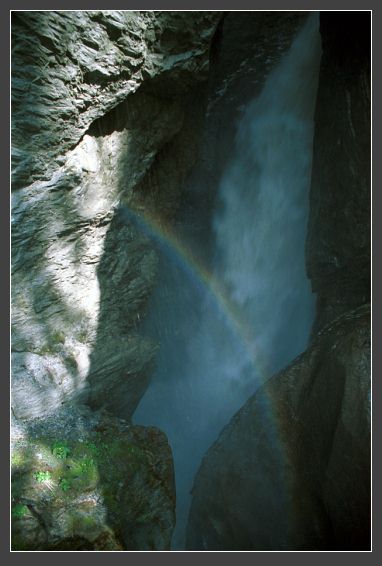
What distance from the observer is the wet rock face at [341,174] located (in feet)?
19.0

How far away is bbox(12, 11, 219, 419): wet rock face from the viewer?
398 centimetres

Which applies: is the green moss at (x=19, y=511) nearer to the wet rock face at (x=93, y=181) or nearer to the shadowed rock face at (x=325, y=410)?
the wet rock face at (x=93, y=181)

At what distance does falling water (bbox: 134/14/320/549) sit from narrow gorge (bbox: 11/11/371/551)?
0.04m

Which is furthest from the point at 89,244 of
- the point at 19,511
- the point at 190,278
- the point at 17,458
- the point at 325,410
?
the point at 325,410

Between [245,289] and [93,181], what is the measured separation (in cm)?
424

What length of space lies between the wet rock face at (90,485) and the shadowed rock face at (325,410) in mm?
1637

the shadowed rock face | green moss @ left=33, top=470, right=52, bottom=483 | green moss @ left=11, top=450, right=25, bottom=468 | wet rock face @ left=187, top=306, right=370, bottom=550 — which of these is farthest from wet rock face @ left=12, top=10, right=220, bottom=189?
wet rock face @ left=187, top=306, right=370, bottom=550

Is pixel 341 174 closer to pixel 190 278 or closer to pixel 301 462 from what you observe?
pixel 190 278

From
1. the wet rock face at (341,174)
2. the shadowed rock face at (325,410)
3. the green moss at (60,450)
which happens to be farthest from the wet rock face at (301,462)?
the green moss at (60,450)

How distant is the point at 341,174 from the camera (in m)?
6.47

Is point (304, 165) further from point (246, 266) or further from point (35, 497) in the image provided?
point (35, 497)

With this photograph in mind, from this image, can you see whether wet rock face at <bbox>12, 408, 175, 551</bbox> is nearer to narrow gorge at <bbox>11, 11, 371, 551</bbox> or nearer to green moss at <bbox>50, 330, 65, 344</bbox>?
narrow gorge at <bbox>11, 11, 371, 551</bbox>

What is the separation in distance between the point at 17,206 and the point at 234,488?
5069 millimetres

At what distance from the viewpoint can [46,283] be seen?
4973mm
